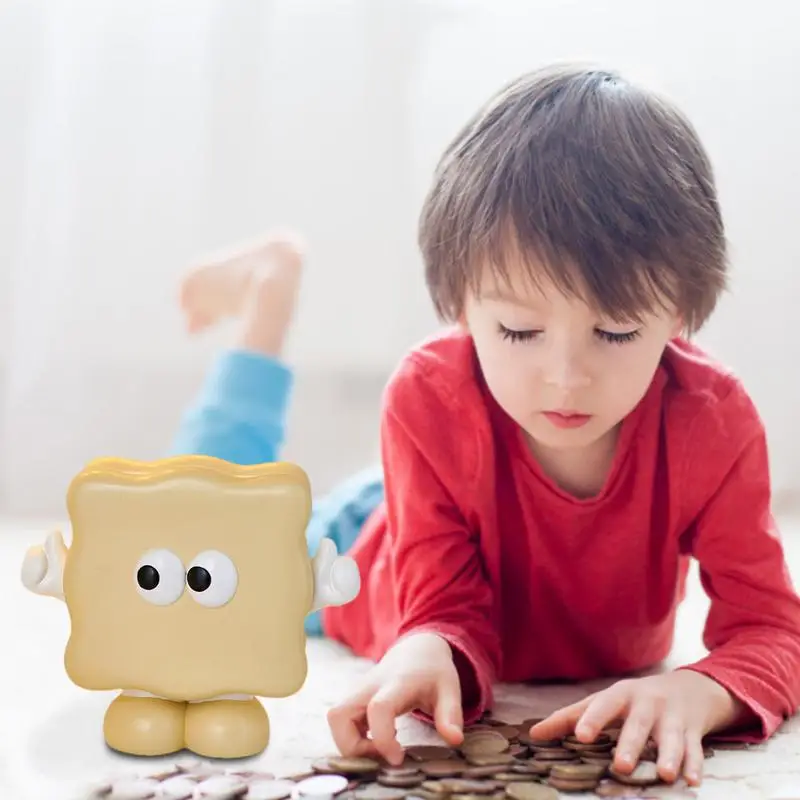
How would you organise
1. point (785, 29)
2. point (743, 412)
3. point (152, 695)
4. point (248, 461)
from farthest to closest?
point (785, 29)
point (248, 461)
point (743, 412)
point (152, 695)

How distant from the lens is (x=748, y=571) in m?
0.95

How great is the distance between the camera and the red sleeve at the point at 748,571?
91cm

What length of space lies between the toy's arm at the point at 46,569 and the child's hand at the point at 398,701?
19cm

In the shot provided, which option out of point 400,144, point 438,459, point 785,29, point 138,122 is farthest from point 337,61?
point 438,459

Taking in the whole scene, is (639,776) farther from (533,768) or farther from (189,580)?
(189,580)

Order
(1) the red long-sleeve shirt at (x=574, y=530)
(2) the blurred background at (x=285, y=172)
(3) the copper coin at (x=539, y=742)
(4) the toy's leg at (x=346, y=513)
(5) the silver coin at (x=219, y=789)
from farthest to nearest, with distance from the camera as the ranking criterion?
(2) the blurred background at (x=285, y=172) < (4) the toy's leg at (x=346, y=513) < (1) the red long-sleeve shirt at (x=574, y=530) < (3) the copper coin at (x=539, y=742) < (5) the silver coin at (x=219, y=789)

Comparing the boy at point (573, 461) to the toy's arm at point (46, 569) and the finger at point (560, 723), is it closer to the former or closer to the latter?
the finger at point (560, 723)

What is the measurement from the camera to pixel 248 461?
1.32 m

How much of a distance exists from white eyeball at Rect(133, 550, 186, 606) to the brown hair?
277 millimetres

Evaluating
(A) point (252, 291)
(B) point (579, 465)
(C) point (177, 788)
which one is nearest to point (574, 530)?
(B) point (579, 465)

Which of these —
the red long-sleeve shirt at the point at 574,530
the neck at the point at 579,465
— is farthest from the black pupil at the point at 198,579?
the neck at the point at 579,465

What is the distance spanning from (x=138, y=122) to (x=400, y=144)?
1.13ft

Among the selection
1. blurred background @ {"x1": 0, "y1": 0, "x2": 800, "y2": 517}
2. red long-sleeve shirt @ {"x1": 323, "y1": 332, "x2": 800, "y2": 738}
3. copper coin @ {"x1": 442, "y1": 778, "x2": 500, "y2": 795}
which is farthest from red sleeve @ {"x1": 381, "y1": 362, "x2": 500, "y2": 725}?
blurred background @ {"x1": 0, "y1": 0, "x2": 800, "y2": 517}

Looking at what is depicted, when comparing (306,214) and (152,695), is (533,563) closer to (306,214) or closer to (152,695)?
(152,695)
